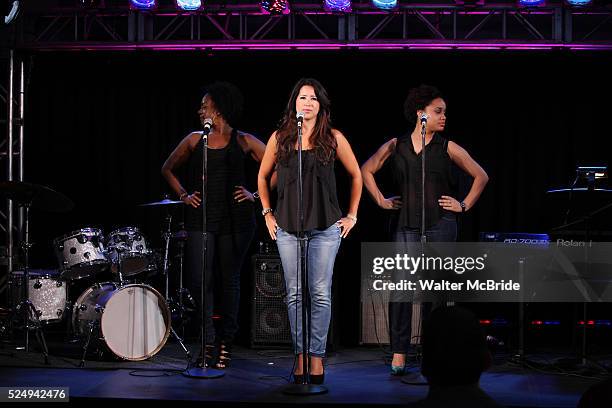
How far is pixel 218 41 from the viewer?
824 centimetres

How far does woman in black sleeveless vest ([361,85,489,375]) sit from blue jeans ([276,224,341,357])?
821 mm

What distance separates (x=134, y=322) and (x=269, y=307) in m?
1.37

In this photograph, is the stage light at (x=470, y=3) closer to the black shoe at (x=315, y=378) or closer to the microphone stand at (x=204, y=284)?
Result: the microphone stand at (x=204, y=284)

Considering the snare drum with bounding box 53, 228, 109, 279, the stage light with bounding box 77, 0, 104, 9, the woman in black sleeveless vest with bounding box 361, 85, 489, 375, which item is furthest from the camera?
the stage light with bounding box 77, 0, 104, 9

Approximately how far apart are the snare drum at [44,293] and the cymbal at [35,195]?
1.00m

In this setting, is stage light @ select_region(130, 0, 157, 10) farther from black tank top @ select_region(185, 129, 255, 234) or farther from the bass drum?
the bass drum

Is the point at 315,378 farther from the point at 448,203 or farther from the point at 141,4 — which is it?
Result: the point at 141,4

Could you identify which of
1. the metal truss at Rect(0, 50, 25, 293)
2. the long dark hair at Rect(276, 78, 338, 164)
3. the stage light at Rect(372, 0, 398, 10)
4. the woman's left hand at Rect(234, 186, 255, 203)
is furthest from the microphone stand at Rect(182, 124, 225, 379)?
the metal truss at Rect(0, 50, 25, 293)

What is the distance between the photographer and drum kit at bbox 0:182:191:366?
6715mm

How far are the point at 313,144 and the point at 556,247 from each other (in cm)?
260

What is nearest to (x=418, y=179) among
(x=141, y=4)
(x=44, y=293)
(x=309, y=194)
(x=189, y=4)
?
(x=309, y=194)

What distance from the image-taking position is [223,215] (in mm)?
6145

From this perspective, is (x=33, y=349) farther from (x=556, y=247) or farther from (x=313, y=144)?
(x=556, y=247)

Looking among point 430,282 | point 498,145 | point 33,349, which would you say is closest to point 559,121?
point 498,145
